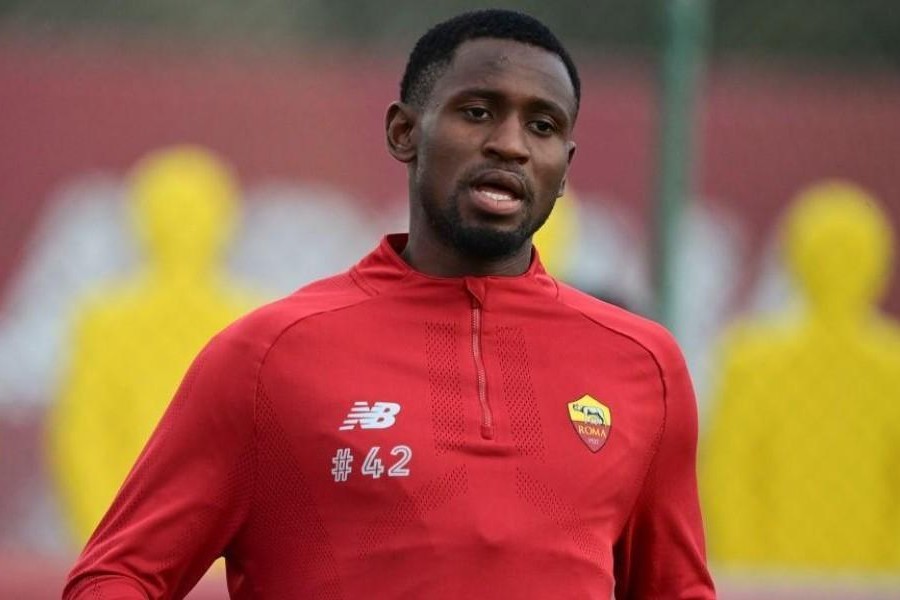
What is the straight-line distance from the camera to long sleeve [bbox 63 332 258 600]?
2871 mm

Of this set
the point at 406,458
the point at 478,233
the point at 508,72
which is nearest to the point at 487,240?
the point at 478,233

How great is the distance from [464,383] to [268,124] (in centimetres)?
524

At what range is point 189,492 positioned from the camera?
288 cm

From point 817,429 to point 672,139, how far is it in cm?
145

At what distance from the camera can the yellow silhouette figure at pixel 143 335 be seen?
21.9 ft

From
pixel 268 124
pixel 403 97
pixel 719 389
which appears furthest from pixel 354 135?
pixel 403 97

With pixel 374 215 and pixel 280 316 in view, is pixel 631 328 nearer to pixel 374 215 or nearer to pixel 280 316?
pixel 280 316

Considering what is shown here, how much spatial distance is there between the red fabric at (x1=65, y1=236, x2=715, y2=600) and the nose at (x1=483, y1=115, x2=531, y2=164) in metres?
0.20

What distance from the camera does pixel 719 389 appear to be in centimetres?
703

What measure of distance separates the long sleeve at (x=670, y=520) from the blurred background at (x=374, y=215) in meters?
3.37

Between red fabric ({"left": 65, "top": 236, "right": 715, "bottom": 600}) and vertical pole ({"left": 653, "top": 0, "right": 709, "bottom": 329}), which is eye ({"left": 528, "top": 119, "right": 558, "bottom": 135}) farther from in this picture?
vertical pole ({"left": 653, "top": 0, "right": 709, "bottom": 329})

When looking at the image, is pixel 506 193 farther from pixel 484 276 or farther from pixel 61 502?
pixel 61 502

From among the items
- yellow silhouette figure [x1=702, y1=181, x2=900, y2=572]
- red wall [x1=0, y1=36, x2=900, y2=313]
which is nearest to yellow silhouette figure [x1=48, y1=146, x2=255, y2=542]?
red wall [x1=0, y1=36, x2=900, y2=313]

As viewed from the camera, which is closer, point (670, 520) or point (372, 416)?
point (372, 416)
